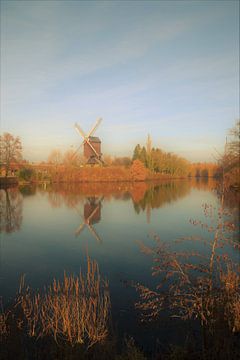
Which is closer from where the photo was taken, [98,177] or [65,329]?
[65,329]

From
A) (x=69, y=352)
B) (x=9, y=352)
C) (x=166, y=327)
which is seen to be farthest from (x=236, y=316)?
(x=9, y=352)

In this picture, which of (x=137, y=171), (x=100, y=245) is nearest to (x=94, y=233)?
(x=100, y=245)

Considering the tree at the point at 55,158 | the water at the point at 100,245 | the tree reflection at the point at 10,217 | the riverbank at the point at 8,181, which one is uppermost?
the tree at the point at 55,158

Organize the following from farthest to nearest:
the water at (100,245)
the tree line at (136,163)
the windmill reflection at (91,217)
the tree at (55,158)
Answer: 1. the tree at (55,158)
2. the tree line at (136,163)
3. the windmill reflection at (91,217)
4. the water at (100,245)

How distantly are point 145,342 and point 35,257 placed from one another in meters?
5.27

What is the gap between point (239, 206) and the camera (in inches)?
696

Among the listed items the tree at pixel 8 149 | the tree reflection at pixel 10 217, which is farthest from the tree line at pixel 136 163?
the tree reflection at pixel 10 217

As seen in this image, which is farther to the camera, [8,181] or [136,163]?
[136,163]

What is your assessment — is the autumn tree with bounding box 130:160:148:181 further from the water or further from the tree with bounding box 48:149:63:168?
the water

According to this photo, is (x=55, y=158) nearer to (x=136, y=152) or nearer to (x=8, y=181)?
(x=8, y=181)

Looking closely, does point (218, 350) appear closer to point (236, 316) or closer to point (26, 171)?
point (236, 316)

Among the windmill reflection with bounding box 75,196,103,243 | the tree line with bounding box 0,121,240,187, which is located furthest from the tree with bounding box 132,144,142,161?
the windmill reflection with bounding box 75,196,103,243

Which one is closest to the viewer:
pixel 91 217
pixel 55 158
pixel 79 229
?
pixel 79 229

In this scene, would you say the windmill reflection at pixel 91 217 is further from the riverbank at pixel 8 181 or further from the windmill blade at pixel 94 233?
the riverbank at pixel 8 181
